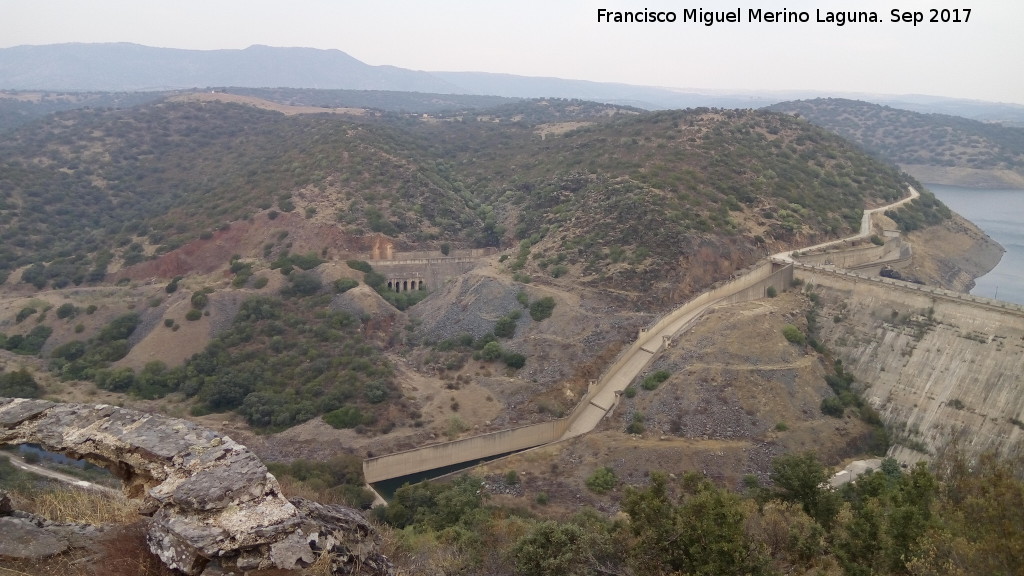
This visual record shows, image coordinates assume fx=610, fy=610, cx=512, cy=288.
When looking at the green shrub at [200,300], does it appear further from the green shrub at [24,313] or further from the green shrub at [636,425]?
the green shrub at [636,425]

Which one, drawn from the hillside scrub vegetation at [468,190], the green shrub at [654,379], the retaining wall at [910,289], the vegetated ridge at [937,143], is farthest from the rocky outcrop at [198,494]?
the vegetated ridge at [937,143]

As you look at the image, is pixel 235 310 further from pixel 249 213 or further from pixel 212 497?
pixel 212 497

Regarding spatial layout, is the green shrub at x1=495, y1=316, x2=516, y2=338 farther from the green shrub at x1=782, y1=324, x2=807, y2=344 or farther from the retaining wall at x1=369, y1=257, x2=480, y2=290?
the green shrub at x1=782, y1=324, x2=807, y2=344

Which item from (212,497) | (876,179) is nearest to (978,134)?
(876,179)

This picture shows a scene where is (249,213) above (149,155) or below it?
below

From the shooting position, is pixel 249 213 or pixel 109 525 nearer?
pixel 109 525
